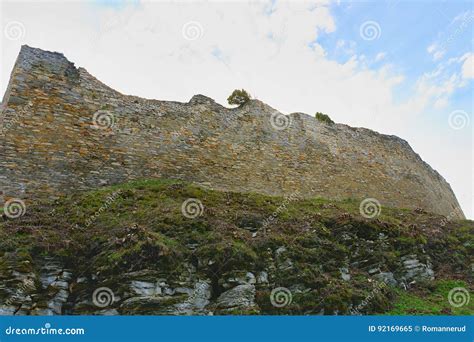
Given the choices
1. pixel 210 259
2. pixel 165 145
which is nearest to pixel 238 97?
pixel 165 145

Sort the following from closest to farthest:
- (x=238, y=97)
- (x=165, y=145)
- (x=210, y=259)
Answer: (x=210, y=259)
(x=165, y=145)
(x=238, y=97)

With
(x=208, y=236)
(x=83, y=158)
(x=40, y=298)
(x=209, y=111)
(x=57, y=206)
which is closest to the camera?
(x=40, y=298)

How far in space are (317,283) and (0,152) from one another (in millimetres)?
9413

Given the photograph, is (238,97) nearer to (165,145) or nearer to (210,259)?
(165,145)

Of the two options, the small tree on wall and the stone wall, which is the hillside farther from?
the small tree on wall

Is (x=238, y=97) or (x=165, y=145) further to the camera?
(x=238, y=97)

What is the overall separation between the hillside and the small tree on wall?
667 cm

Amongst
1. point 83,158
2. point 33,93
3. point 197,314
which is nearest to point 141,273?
point 197,314

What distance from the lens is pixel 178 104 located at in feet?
54.0

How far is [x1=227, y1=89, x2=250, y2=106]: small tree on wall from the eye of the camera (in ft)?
61.4

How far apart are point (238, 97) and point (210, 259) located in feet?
36.2

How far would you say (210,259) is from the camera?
9031 mm

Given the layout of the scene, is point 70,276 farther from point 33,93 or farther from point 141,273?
point 33,93

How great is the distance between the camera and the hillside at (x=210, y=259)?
7980mm
